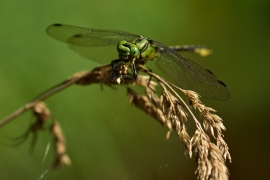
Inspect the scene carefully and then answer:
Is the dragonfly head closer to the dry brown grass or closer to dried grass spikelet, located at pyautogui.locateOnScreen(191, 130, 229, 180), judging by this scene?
the dry brown grass

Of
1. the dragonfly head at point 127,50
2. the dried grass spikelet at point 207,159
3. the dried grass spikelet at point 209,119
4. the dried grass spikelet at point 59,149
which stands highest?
the dragonfly head at point 127,50

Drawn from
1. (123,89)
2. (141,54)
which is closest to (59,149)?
(141,54)

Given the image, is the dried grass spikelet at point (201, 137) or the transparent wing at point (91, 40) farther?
the transparent wing at point (91, 40)

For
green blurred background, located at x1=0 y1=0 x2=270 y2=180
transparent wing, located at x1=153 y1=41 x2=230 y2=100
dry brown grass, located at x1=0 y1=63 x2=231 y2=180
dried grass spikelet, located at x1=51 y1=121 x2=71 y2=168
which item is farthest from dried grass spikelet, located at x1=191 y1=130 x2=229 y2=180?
green blurred background, located at x1=0 y1=0 x2=270 y2=180

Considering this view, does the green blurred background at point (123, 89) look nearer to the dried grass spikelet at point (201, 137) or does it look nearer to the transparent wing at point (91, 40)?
the transparent wing at point (91, 40)

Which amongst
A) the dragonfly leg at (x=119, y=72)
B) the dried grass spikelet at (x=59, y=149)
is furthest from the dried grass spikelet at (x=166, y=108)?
the dried grass spikelet at (x=59, y=149)

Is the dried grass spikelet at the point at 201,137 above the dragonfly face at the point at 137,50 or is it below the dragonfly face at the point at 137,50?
below

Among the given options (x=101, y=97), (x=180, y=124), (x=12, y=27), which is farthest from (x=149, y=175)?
(x=12, y=27)
